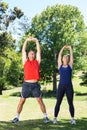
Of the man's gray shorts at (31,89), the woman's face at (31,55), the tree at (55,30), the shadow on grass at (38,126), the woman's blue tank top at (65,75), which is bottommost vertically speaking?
the shadow on grass at (38,126)

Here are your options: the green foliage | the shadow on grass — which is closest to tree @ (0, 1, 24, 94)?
the green foliage

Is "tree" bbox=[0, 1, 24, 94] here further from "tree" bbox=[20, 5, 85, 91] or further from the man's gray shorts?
the man's gray shorts

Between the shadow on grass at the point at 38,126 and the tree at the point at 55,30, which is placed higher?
the tree at the point at 55,30

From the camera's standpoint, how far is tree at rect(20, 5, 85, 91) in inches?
2331

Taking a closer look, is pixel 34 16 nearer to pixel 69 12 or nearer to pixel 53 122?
pixel 69 12

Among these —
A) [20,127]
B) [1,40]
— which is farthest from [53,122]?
[1,40]

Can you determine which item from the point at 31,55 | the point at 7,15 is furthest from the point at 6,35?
the point at 31,55

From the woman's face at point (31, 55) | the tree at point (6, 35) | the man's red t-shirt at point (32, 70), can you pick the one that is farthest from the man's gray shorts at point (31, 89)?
the tree at point (6, 35)

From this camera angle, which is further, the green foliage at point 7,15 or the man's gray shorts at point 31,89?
the green foliage at point 7,15

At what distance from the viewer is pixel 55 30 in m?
60.0

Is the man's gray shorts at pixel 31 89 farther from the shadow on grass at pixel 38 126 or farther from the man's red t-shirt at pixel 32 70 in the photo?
the shadow on grass at pixel 38 126

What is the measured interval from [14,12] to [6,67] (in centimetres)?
891

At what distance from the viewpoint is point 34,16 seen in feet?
205

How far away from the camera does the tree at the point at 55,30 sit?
5922 centimetres
